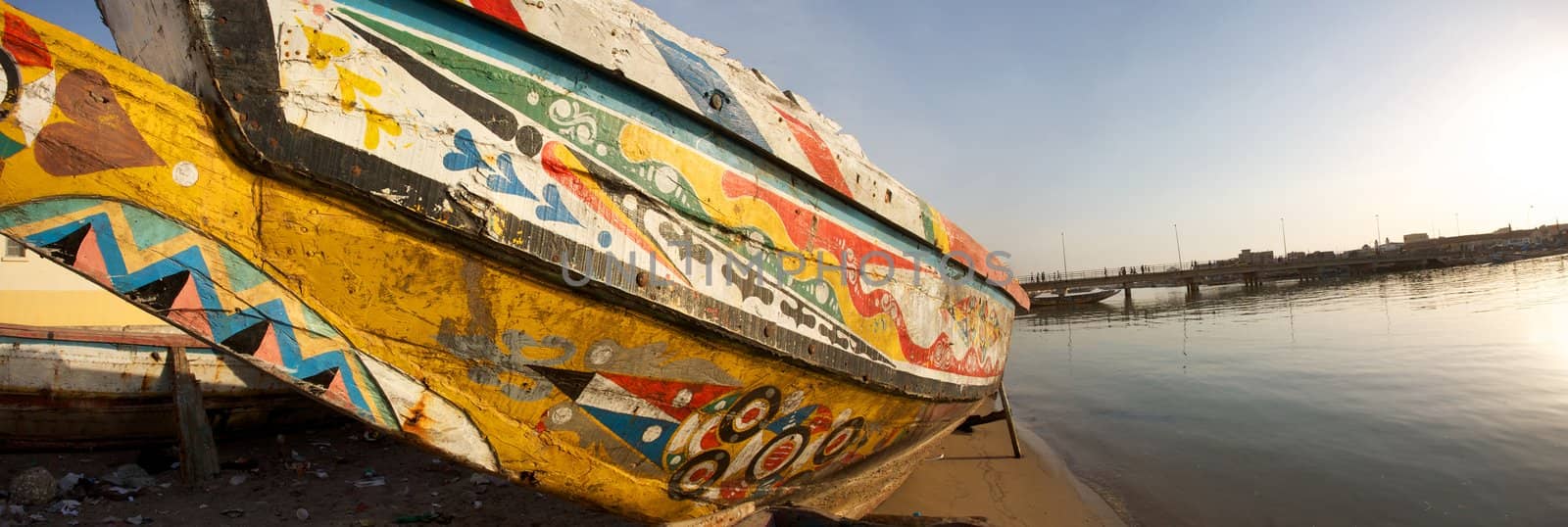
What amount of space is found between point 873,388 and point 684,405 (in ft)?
3.61

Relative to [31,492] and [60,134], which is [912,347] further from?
[31,492]

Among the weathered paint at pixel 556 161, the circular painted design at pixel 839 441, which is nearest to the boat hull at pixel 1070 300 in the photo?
the circular painted design at pixel 839 441

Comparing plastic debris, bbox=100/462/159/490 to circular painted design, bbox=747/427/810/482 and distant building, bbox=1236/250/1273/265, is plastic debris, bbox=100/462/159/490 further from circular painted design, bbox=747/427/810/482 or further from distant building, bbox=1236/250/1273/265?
distant building, bbox=1236/250/1273/265

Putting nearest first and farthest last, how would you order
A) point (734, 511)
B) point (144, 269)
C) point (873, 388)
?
point (144, 269)
point (734, 511)
point (873, 388)

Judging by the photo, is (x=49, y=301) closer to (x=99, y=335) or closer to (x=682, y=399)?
(x=99, y=335)

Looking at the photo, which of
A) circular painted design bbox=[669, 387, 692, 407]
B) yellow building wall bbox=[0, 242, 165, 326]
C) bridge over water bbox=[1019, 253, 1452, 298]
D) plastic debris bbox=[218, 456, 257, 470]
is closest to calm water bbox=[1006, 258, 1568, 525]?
circular painted design bbox=[669, 387, 692, 407]

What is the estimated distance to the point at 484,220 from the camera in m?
1.67

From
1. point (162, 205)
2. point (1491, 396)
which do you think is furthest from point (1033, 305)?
point (162, 205)

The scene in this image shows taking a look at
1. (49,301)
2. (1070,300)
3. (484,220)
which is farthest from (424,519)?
(1070,300)

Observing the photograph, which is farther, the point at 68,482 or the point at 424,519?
the point at 68,482

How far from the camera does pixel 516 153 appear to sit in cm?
174

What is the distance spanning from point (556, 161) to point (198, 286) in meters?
0.89

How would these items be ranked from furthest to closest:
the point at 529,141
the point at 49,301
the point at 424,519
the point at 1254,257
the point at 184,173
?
the point at 1254,257
the point at 49,301
the point at 424,519
the point at 529,141
the point at 184,173

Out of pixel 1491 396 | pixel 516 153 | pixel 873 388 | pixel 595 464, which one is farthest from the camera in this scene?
pixel 1491 396
